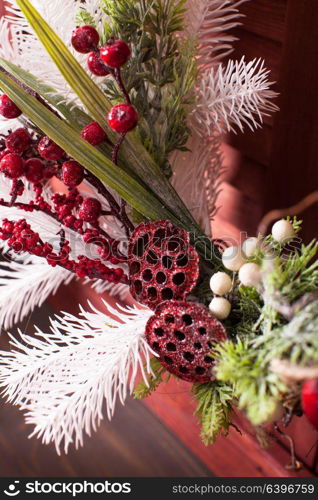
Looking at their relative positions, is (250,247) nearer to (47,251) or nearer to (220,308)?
(220,308)

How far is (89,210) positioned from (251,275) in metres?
0.16

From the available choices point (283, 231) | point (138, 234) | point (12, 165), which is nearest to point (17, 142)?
point (12, 165)

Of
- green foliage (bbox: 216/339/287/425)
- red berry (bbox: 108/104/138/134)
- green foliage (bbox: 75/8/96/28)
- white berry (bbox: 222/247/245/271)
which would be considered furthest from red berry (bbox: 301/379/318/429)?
green foliage (bbox: 75/8/96/28)

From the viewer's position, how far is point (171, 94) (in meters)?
0.49

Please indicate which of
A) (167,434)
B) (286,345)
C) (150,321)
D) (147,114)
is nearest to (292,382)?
(286,345)

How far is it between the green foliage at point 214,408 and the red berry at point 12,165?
239 millimetres

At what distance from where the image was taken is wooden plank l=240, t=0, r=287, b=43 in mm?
505

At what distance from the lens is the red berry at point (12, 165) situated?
0.42 meters

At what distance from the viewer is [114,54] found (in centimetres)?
37

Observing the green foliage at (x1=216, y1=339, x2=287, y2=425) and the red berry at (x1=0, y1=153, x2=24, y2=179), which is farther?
the red berry at (x1=0, y1=153, x2=24, y2=179)

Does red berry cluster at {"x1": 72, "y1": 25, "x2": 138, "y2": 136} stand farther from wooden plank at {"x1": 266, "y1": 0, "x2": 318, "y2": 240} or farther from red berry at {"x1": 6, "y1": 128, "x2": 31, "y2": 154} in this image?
wooden plank at {"x1": 266, "y1": 0, "x2": 318, "y2": 240}

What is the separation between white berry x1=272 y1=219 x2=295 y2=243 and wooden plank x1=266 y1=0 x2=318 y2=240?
167 mm

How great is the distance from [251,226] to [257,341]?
334 millimetres

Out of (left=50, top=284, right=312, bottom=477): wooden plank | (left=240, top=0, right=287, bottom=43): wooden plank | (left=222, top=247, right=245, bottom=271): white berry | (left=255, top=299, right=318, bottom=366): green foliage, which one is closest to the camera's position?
(left=255, top=299, right=318, bottom=366): green foliage
